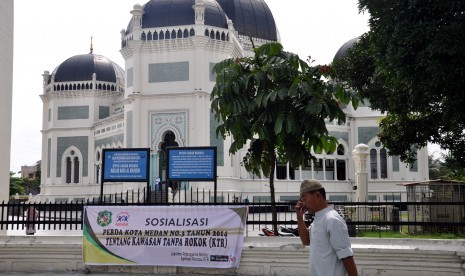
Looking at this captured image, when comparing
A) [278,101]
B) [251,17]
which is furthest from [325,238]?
[251,17]

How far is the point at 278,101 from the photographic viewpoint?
34.0 ft

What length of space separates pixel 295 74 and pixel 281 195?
27.0 meters

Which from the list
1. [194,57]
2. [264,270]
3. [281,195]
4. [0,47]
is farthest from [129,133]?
[264,270]

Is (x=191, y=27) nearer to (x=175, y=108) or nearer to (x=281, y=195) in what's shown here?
(x=175, y=108)

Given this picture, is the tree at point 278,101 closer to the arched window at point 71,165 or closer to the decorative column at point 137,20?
the decorative column at point 137,20

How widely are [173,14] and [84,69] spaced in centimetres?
1530

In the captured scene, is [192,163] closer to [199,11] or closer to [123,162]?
[123,162]

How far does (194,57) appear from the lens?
32.1 metres

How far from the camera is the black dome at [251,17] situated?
41.3m

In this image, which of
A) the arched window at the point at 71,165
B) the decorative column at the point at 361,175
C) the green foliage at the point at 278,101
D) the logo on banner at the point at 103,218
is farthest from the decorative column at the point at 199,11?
the logo on banner at the point at 103,218

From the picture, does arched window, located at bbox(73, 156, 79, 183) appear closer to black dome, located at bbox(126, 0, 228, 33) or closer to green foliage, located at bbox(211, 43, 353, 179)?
black dome, located at bbox(126, 0, 228, 33)

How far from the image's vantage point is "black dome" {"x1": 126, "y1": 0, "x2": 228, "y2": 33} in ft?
107

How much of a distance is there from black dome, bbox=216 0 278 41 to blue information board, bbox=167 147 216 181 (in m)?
31.5

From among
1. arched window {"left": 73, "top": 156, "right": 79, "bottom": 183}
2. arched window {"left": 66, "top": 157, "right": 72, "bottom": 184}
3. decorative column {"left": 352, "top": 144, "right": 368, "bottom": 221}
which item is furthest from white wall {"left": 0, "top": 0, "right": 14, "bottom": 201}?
arched window {"left": 66, "top": 157, "right": 72, "bottom": 184}
